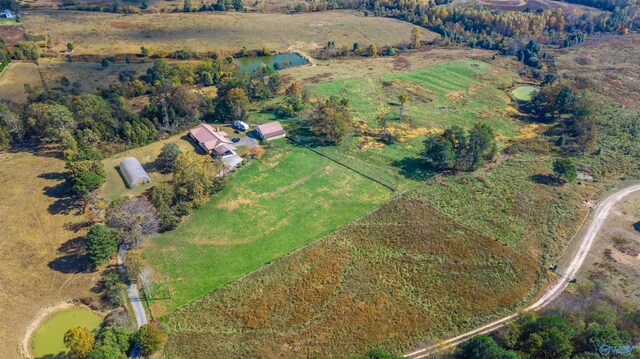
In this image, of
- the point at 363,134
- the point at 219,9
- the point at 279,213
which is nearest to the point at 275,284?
the point at 279,213

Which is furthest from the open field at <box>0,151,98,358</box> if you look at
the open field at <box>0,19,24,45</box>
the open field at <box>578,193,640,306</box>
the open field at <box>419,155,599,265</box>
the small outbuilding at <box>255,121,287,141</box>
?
the open field at <box>0,19,24,45</box>

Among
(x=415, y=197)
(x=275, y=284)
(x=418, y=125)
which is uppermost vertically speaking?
(x=418, y=125)

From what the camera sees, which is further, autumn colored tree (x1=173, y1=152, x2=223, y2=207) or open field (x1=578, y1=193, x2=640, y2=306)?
autumn colored tree (x1=173, y1=152, x2=223, y2=207)

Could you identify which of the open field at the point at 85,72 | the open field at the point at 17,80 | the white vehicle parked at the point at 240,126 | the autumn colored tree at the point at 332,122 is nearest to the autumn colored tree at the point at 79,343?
the white vehicle parked at the point at 240,126

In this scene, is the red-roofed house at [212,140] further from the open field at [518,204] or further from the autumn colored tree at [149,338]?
the autumn colored tree at [149,338]

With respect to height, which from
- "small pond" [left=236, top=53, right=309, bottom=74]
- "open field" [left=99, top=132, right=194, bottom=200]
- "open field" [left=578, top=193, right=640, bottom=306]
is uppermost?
"small pond" [left=236, top=53, right=309, bottom=74]

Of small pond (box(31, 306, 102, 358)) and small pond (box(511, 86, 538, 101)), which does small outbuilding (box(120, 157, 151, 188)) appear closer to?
small pond (box(31, 306, 102, 358))

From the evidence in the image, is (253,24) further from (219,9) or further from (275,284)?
(275,284)
